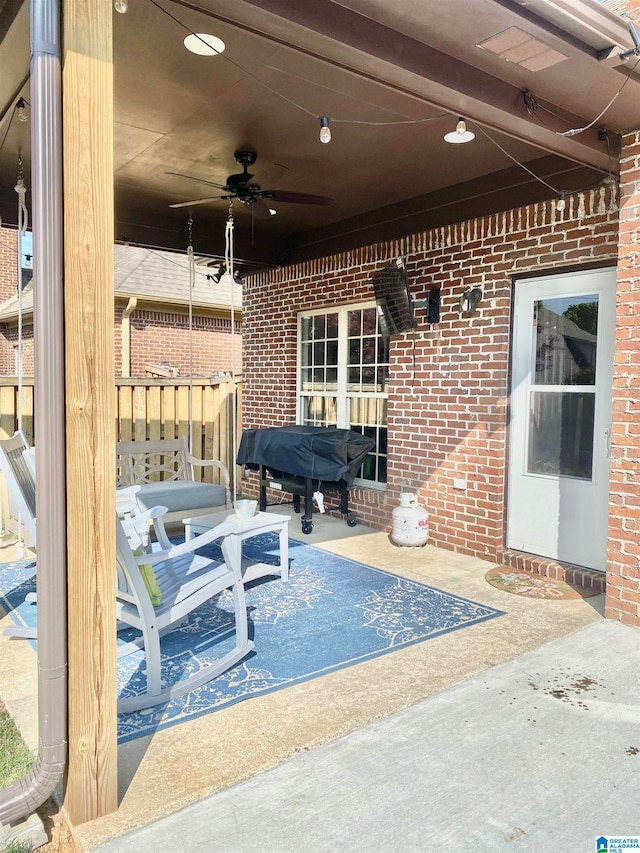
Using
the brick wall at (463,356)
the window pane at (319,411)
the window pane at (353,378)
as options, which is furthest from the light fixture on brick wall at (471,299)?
the window pane at (319,411)

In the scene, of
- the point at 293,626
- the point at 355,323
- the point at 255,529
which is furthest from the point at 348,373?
the point at 293,626

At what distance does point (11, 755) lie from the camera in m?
2.29

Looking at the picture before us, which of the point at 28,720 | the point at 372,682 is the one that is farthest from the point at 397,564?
the point at 28,720

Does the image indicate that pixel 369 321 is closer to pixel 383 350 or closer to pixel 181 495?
pixel 383 350

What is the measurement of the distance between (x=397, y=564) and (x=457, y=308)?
7.05 feet

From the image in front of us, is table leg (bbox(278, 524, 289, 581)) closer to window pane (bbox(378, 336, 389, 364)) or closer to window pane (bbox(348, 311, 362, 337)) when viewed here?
window pane (bbox(378, 336, 389, 364))

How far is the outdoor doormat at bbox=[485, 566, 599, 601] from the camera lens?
409 centimetres

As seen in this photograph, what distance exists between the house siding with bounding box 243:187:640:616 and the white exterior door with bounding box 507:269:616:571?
11cm

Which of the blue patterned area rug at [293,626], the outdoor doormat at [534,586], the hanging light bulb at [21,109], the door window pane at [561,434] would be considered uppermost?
the hanging light bulb at [21,109]

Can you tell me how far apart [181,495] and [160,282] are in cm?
677

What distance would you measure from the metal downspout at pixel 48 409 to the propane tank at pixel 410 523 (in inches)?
142

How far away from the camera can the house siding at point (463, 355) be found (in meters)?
4.45

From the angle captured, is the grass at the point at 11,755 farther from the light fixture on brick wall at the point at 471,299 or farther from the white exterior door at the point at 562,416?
the light fixture on brick wall at the point at 471,299

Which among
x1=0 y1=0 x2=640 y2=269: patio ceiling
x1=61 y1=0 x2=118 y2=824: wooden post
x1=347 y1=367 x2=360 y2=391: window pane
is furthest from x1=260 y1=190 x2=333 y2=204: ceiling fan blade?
x1=61 y1=0 x2=118 y2=824: wooden post
